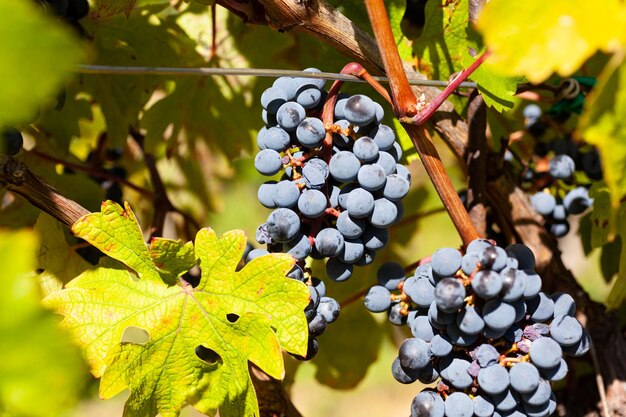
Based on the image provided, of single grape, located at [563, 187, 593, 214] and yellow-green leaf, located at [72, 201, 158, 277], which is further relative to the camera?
single grape, located at [563, 187, 593, 214]

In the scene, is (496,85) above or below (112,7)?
above

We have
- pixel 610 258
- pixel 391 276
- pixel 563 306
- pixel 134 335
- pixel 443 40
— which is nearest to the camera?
pixel 563 306

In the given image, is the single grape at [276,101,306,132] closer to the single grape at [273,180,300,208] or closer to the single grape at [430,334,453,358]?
the single grape at [273,180,300,208]

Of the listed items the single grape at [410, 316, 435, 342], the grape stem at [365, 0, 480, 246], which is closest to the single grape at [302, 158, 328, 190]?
the grape stem at [365, 0, 480, 246]

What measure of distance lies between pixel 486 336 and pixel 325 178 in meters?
0.28

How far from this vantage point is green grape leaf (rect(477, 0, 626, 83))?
62 centimetres

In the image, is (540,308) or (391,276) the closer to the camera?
(540,308)

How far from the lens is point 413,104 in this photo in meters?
0.92

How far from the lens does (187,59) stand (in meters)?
1.55

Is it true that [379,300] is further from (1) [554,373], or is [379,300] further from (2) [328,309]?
(1) [554,373]

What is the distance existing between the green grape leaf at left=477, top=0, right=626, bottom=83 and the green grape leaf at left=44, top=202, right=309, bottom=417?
0.41 metres

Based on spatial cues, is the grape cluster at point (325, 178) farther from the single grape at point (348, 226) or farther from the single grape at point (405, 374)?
the single grape at point (405, 374)

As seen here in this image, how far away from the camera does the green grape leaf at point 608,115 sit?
661 millimetres

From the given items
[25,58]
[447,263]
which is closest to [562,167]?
[447,263]
